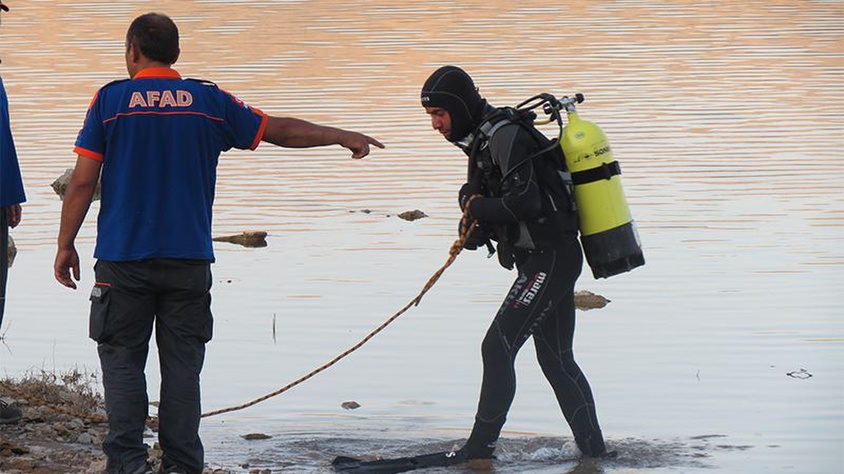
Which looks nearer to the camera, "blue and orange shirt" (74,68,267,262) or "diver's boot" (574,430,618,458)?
"blue and orange shirt" (74,68,267,262)

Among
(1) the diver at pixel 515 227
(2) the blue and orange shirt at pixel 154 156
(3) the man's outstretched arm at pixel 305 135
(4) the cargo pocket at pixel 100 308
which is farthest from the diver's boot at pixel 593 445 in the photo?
(4) the cargo pocket at pixel 100 308

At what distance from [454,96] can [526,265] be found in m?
0.81

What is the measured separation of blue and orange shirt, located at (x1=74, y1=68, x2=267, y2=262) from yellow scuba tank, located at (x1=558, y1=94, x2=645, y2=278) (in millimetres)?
1666

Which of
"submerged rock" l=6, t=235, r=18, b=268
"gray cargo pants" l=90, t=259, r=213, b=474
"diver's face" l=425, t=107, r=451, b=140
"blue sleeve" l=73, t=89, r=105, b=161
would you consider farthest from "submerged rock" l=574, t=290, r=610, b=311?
"blue sleeve" l=73, t=89, r=105, b=161

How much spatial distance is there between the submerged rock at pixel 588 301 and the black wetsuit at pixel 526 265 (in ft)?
11.5

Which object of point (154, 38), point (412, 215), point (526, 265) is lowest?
point (526, 265)

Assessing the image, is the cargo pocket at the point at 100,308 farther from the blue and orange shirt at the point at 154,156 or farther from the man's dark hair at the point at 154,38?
the man's dark hair at the point at 154,38

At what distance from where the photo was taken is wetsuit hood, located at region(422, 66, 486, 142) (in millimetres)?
7504

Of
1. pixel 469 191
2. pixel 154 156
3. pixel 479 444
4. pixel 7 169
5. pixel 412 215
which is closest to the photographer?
pixel 154 156

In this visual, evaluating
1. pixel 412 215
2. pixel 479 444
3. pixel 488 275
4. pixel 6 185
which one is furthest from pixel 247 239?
pixel 6 185

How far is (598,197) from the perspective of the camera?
7.56m

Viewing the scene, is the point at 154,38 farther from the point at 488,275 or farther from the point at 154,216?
the point at 488,275

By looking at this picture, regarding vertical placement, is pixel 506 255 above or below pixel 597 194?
below

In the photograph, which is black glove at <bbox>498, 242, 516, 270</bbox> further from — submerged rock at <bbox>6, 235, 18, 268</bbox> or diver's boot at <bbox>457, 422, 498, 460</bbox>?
submerged rock at <bbox>6, 235, 18, 268</bbox>
